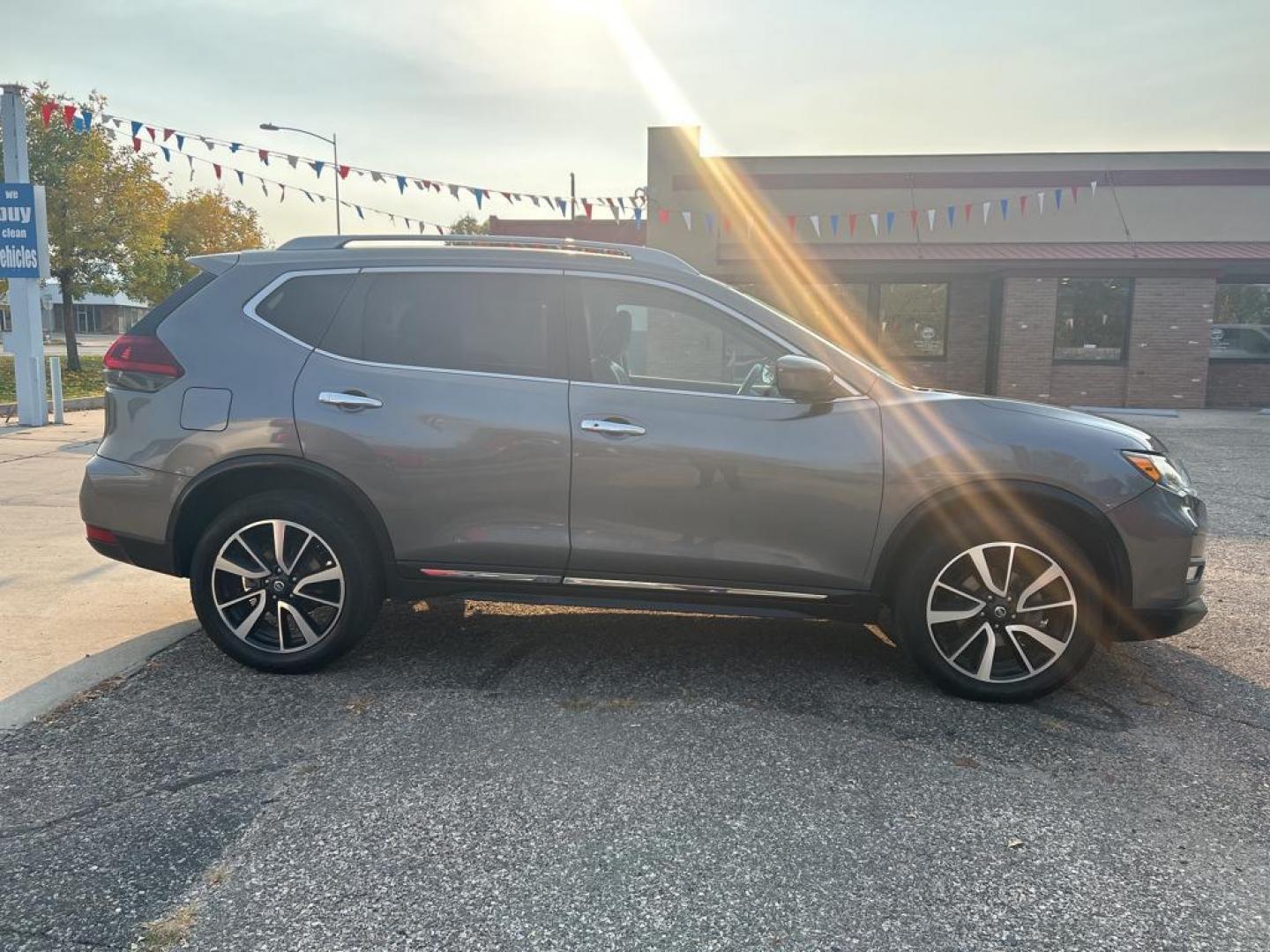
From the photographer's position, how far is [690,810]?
9.42ft

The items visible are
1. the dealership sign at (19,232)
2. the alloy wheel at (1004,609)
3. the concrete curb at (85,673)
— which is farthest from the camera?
the dealership sign at (19,232)

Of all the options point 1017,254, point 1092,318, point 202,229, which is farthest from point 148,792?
point 202,229

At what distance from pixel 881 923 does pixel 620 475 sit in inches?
75.6

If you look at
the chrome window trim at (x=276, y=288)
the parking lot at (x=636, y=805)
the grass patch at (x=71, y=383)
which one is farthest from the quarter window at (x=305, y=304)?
the grass patch at (x=71, y=383)

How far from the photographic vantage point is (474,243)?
414 cm

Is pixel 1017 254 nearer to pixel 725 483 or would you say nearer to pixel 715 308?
pixel 715 308

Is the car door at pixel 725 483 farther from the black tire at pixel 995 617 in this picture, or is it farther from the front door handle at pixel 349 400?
the front door handle at pixel 349 400

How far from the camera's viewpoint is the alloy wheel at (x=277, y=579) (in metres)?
3.82

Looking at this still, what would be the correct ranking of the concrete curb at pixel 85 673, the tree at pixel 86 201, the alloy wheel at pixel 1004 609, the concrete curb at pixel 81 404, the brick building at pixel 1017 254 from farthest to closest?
the tree at pixel 86 201 → the brick building at pixel 1017 254 → the concrete curb at pixel 81 404 → the alloy wheel at pixel 1004 609 → the concrete curb at pixel 85 673

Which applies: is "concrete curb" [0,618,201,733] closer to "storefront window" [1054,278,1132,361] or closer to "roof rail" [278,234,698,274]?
"roof rail" [278,234,698,274]

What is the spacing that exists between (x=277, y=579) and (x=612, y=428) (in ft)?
5.22

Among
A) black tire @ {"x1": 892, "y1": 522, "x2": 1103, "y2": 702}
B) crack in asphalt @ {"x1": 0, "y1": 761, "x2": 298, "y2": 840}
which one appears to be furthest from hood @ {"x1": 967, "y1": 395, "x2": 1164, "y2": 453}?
crack in asphalt @ {"x1": 0, "y1": 761, "x2": 298, "y2": 840}

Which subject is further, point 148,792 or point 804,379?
point 804,379

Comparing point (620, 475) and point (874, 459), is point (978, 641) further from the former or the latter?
point (620, 475)
